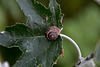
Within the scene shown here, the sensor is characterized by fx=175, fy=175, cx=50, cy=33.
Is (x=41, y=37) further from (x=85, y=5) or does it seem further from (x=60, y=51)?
(x=85, y=5)

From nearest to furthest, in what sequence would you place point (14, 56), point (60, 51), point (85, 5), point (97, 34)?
1. point (60, 51)
2. point (14, 56)
3. point (97, 34)
4. point (85, 5)

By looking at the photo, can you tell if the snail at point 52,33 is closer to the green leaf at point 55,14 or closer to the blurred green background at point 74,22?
the green leaf at point 55,14

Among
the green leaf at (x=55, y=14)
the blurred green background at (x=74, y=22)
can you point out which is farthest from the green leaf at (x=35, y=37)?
the blurred green background at (x=74, y=22)

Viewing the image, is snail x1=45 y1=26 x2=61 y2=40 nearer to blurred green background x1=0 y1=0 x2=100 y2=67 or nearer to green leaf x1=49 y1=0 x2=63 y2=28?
green leaf x1=49 y1=0 x2=63 y2=28

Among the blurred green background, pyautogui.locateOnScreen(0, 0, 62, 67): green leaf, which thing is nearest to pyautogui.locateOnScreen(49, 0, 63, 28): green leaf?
pyautogui.locateOnScreen(0, 0, 62, 67): green leaf

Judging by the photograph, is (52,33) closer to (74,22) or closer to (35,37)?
(35,37)

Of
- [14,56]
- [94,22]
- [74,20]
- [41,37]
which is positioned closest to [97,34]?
[94,22]

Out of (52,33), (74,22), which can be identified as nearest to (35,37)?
(52,33)
